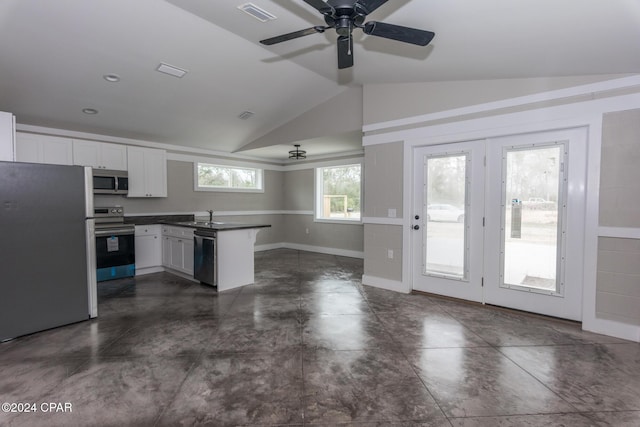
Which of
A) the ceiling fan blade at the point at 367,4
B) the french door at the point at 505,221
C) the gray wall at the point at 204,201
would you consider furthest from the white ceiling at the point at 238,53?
the gray wall at the point at 204,201

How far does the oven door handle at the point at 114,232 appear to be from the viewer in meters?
4.56

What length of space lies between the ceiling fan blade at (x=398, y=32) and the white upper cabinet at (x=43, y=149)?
191 inches

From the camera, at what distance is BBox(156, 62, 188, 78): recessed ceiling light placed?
141 inches

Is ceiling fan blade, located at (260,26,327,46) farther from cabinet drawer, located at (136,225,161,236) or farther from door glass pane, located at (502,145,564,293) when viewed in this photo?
cabinet drawer, located at (136,225,161,236)

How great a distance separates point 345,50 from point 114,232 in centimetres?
448

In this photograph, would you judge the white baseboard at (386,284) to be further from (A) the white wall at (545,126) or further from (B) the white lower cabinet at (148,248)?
(B) the white lower cabinet at (148,248)

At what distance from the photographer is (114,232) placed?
4695 mm

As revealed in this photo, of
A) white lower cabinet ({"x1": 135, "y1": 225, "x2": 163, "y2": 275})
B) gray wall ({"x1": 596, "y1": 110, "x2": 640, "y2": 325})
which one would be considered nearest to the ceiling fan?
gray wall ({"x1": 596, "y1": 110, "x2": 640, "y2": 325})

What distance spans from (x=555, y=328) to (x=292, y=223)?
596 cm

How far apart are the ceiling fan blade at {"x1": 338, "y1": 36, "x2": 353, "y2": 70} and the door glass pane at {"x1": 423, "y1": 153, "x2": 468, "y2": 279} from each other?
2.05 metres

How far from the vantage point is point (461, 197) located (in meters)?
3.75

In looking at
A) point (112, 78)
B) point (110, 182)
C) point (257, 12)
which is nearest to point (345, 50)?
point (257, 12)

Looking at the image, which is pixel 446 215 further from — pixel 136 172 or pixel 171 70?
pixel 136 172

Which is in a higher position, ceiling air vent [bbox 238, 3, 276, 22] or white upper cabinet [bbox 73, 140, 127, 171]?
ceiling air vent [bbox 238, 3, 276, 22]
